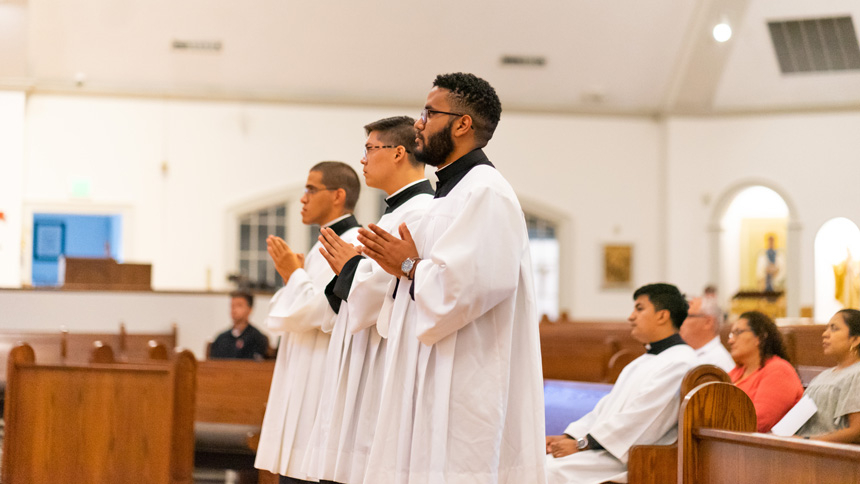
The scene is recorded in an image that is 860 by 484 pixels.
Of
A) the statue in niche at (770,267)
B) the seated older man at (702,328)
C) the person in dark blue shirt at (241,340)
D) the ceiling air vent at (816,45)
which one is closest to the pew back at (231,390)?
the person in dark blue shirt at (241,340)

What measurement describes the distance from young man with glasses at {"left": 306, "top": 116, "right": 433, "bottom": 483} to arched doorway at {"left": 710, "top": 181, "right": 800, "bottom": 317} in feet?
38.4

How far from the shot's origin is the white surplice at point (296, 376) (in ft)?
10.8

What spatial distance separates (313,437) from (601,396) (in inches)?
71.1

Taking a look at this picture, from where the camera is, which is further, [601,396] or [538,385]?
[601,396]

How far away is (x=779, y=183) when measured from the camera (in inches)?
555

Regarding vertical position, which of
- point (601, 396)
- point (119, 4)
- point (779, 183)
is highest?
point (119, 4)

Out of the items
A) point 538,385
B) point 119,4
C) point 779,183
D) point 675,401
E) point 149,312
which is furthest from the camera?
point 779,183

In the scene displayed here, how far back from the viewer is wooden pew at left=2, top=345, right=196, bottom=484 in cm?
466

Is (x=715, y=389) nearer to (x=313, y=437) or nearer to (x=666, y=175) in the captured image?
(x=313, y=437)

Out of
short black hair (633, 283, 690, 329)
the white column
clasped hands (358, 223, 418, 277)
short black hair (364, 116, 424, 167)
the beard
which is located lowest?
short black hair (633, 283, 690, 329)

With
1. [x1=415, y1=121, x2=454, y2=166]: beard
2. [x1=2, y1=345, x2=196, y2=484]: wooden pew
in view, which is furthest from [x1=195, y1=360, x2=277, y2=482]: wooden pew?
[x1=415, y1=121, x2=454, y2=166]: beard

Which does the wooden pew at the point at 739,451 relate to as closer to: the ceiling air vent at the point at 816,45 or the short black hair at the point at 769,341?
the short black hair at the point at 769,341

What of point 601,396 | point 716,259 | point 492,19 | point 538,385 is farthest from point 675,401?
point 716,259

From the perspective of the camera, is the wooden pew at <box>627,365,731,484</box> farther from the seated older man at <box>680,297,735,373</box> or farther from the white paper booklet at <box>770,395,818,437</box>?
the seated older man at <box>680,297,735,373</box>
